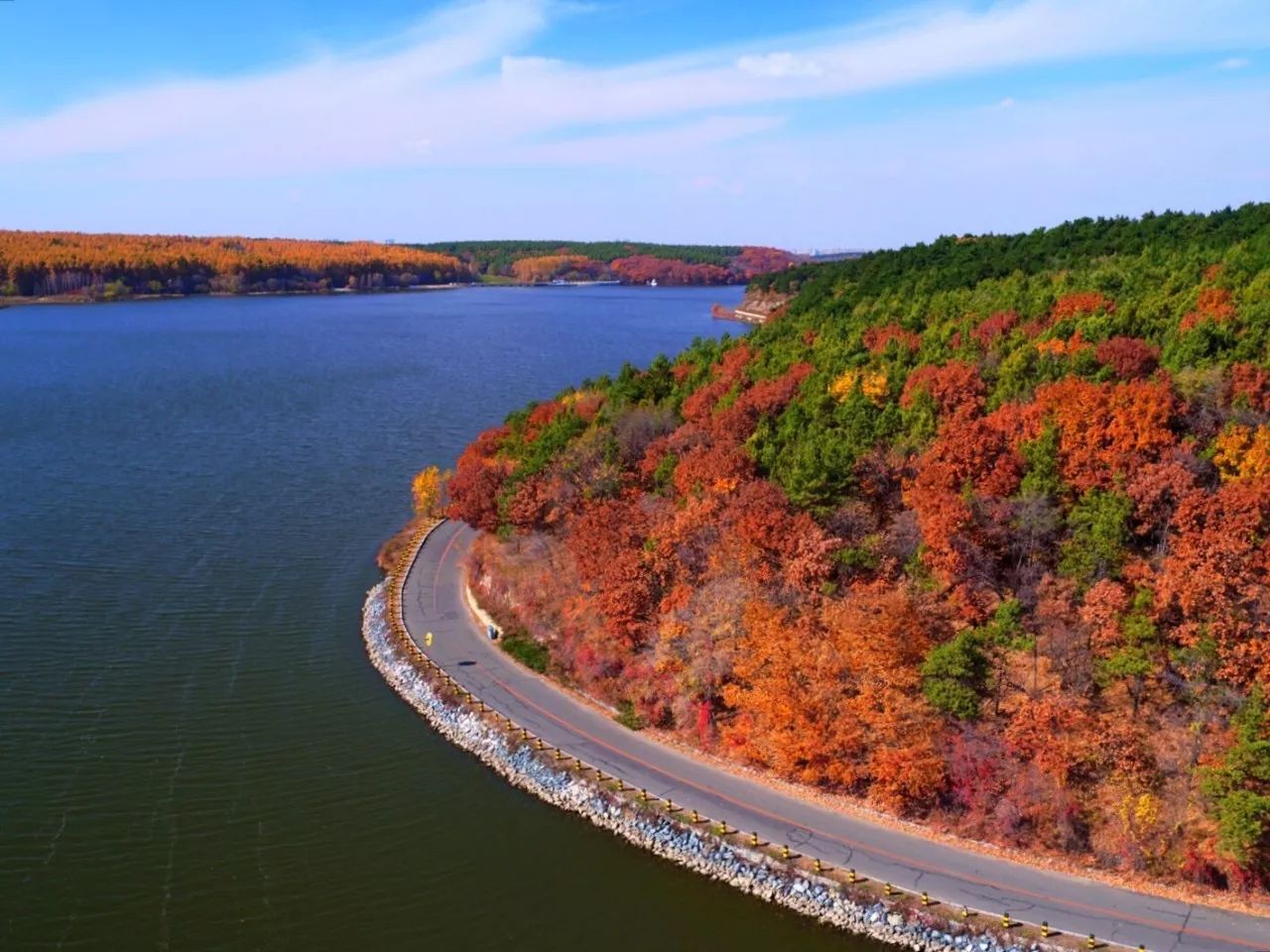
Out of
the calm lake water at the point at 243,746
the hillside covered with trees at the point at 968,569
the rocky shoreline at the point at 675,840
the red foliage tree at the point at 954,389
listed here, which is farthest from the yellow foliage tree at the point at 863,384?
the calm lake water at the point at 243,746

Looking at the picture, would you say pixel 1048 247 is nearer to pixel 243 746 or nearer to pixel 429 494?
pixel 429 494

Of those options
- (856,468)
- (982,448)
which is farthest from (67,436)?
(982,448)

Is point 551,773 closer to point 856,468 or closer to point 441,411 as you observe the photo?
point 856,468

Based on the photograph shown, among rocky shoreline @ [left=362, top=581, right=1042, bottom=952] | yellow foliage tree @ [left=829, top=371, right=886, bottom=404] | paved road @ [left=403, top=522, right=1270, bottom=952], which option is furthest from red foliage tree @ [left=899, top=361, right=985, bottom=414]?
rocky shoreline @ [left=362, top=581, right=1042, bottom=952]

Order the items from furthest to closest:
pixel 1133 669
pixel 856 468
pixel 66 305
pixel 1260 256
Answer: pixel 66 305
pixel 1260 256
pixel 856 468
pixel 1133 669

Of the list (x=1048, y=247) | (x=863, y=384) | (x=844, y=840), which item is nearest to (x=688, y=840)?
(x=844, y=840)

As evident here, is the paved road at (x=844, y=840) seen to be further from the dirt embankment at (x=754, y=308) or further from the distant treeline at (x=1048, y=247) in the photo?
the dirt embankment at (x=754, y=308)
